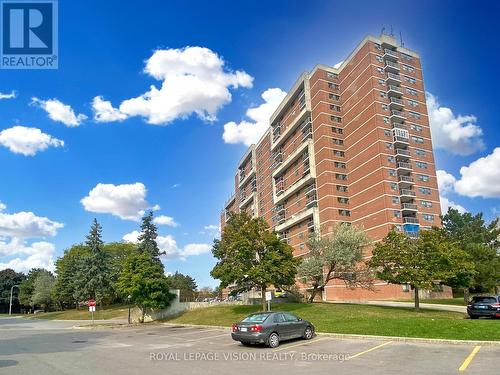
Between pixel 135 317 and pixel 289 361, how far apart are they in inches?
1314

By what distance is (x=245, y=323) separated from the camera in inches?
704

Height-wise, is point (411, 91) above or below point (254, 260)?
above

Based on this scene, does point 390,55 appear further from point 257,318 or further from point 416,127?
point 257,318

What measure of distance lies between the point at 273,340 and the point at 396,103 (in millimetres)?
64443

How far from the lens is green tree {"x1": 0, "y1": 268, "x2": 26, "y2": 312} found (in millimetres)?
101500

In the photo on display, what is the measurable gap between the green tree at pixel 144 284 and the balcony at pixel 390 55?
57.9 meters

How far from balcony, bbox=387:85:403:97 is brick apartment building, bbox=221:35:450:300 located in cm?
18

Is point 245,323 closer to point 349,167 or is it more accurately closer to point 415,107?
point 349,167

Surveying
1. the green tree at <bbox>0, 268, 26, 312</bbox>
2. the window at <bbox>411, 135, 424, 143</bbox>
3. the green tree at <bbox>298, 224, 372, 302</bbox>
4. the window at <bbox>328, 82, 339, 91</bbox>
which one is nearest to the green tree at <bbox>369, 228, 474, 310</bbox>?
the green tree at <bbox>298, 224, 372, 302</bbox>

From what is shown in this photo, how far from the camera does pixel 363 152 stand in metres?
72.7

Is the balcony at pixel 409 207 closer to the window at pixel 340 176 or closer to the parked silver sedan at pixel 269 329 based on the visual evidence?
the window at pixel 340 176

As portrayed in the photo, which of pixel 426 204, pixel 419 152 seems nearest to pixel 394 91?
pixel 419 152

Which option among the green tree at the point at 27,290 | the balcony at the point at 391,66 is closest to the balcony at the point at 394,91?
the balcony at the point at 391,66

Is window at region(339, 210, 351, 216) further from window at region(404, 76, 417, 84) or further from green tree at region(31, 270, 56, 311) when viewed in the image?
green tree at region(31, 270, 56, 311)
